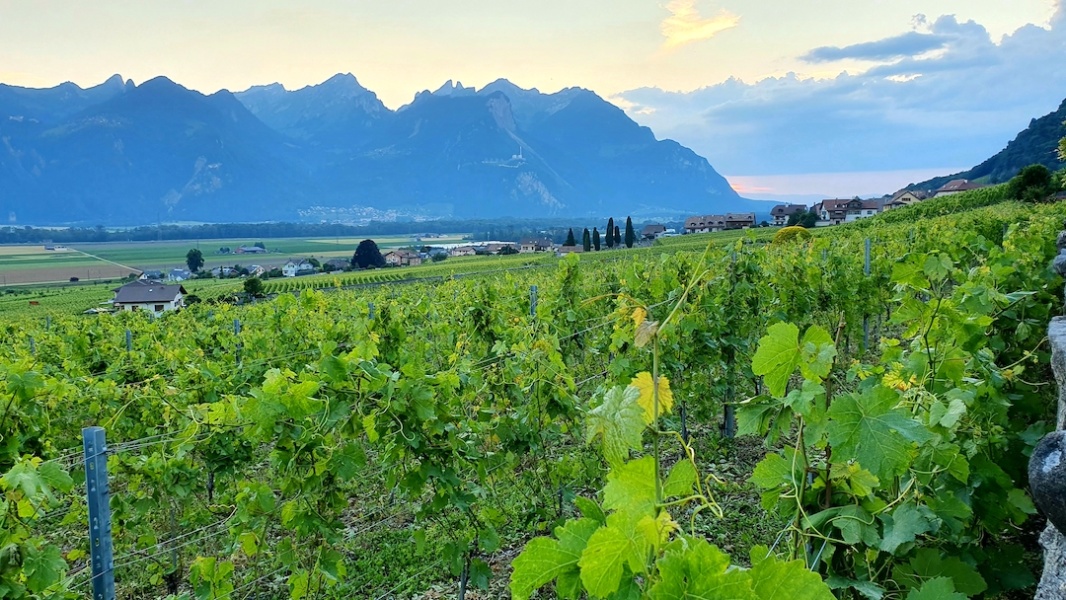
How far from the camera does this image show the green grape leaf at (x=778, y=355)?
151 centimetres

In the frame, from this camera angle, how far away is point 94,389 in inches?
199

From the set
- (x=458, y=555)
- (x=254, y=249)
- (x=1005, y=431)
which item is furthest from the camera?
(x=254, y=249)

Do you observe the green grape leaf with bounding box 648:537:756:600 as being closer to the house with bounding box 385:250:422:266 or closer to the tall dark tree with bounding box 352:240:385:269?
the tall dark tree with bounding box 352:240:385:269

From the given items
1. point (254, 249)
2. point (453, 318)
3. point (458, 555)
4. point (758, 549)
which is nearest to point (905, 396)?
point (758, 549)

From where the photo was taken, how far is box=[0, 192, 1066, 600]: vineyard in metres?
1.23

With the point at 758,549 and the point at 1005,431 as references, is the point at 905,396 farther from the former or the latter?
the point at 758,549

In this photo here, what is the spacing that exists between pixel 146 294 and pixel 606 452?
179 feet

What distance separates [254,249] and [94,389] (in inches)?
6549

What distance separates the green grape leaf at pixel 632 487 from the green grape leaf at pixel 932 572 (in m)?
1.26

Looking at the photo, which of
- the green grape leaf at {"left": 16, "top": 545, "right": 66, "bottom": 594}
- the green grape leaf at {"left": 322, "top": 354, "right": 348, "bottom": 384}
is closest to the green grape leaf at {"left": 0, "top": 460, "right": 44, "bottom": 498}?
the green grape leaf at {"left": 16, "top": 545, "right": 66, "bottom": 594}

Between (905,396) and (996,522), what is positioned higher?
(905,396)

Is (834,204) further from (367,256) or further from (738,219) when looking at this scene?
(367,256)

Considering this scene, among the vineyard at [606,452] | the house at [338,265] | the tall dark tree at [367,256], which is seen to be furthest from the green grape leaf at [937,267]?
the tall dark tree at [367,256]

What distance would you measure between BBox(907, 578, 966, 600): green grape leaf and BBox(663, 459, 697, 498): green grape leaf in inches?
23.7
